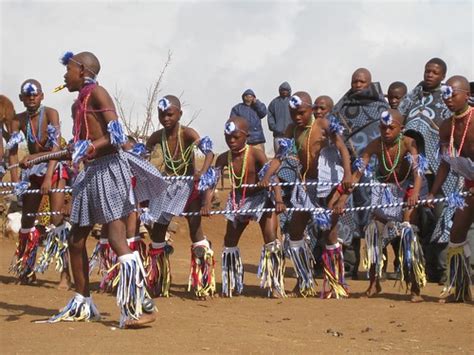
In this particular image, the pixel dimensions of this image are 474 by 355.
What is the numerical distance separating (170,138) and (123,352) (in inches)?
149

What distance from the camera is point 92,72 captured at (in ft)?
23.8

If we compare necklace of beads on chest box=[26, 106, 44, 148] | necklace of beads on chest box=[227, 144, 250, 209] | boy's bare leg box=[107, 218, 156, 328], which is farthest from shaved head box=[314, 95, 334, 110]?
boy's bare leg box=[107, 218, 156, 328]

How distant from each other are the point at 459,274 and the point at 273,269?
1756 millimetres

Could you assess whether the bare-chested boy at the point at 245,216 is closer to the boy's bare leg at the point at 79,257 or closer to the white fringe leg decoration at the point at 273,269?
the white fringe leg decoration at the point at 273,269

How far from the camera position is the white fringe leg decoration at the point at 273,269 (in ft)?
30.7

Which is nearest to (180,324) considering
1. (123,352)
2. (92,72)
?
(123,352)

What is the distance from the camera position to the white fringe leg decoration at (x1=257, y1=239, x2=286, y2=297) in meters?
9.34

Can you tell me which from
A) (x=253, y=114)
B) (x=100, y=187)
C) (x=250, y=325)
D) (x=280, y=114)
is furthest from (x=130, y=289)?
(x=253, y=114)

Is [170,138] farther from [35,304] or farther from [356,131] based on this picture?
[356,131]

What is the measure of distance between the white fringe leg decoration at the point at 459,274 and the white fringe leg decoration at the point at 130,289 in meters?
3.05

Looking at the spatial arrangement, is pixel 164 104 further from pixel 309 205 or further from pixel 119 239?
pixel 119 239

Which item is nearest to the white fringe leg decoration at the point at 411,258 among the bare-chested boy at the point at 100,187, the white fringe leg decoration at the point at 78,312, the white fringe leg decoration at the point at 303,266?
the white fringe leg decoration at the point at 303,266

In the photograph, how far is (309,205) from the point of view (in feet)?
30.9

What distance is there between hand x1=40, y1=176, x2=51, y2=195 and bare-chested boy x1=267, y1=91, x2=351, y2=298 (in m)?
2.11
